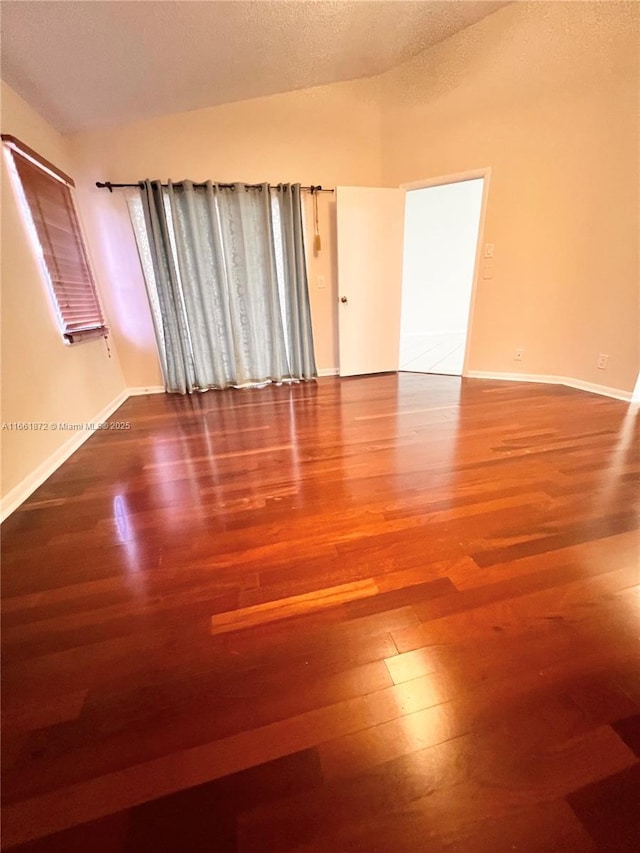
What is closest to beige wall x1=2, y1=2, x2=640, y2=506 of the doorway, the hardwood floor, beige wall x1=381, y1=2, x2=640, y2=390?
beige wall x1=381, y1=2, x2=640, y2=390

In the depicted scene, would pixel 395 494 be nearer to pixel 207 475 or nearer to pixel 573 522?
pixel 573 522

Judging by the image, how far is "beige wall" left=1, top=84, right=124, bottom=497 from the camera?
1817 mm

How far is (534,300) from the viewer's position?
3199 mm

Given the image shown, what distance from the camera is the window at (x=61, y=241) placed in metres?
2.16

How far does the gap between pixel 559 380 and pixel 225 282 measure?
3.42 meters

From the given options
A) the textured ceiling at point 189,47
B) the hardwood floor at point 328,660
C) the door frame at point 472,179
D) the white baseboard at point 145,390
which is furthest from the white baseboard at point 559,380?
the white baseboard at point 145,390

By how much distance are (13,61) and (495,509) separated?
3.58m

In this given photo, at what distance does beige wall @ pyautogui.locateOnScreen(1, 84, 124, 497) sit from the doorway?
371 cm

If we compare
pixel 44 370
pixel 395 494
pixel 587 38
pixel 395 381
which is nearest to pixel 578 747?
pixel 395 494

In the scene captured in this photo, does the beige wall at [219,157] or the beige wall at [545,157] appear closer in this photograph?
the beige wall at [545,157]

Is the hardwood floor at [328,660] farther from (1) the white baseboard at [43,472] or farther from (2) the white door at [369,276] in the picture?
(2) the white door at [369,276]

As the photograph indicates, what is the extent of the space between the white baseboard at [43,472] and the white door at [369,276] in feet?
8.31

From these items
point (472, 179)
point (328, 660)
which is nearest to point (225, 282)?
point (472, 179)

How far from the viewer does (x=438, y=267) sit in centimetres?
550
